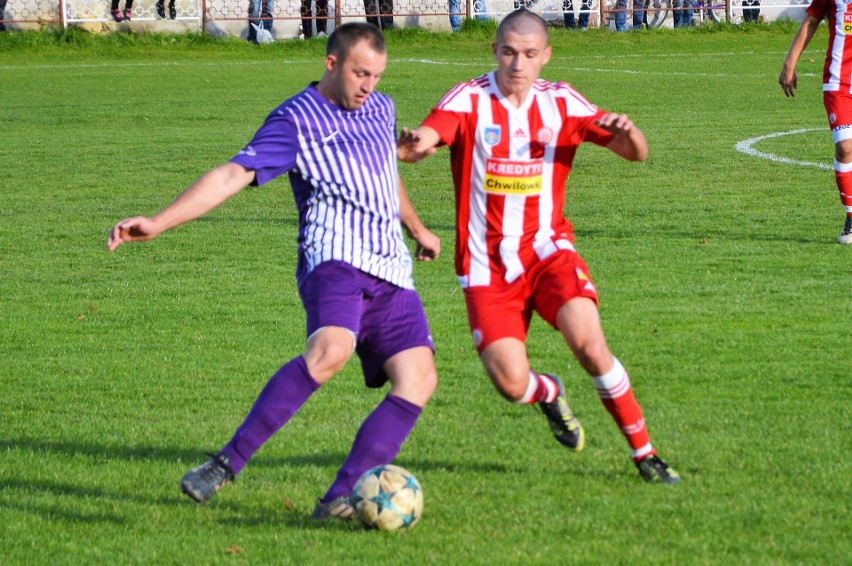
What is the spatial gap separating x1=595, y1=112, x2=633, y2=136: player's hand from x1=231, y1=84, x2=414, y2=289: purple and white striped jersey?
85 cm

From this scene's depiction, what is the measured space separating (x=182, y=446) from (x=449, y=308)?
3064 millimetres

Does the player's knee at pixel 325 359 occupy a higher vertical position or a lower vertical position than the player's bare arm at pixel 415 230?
lower

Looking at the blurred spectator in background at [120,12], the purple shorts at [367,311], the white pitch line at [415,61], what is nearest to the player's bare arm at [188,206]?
the purple shorts at [367,311]

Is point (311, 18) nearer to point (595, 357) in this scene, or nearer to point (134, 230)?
point (595, 357)

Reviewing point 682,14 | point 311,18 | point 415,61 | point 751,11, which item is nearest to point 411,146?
point 415,61

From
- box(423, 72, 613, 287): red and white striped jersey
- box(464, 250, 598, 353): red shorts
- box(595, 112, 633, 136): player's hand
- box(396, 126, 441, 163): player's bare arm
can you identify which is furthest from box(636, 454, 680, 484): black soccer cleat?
box(396, 126, 441, 163): player's bare arm

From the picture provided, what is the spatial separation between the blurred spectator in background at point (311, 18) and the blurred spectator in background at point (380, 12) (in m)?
0.93

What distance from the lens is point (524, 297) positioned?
18.3 feet

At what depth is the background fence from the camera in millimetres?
29719

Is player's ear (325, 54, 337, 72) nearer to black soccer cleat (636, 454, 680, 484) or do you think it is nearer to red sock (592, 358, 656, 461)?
red sock (592, 358, 656, 461)

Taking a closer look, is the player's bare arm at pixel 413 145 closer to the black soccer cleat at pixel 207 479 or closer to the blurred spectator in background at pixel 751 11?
the black soccer cleat at pixel 207 479

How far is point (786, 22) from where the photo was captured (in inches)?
1297

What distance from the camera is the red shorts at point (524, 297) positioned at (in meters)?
5.40

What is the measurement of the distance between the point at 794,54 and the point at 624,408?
19.2ft
